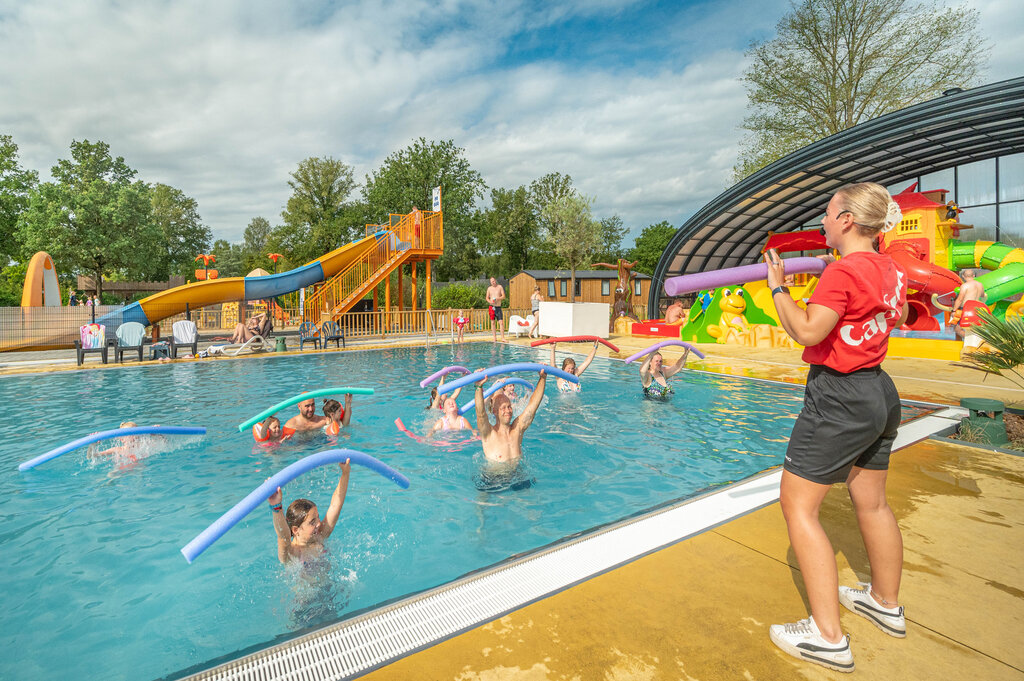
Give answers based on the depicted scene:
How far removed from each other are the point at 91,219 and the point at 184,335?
2410 centimetres

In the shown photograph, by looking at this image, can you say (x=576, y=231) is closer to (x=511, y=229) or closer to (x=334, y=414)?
(x=511, y=229)

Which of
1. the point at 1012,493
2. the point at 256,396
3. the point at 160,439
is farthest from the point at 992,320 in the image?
the point at 256,396

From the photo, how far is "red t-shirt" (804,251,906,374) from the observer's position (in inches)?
84.2

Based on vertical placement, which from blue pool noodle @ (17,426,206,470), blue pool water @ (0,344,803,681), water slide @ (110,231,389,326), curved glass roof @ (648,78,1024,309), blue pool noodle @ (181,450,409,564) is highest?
curved glass roof @ (648,78,1024,309)

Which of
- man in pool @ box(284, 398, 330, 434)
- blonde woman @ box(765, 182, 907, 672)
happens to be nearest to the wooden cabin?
man in pool @ box(284, 398, 330, 434)

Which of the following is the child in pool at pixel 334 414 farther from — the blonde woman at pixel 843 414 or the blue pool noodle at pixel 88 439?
the blonde woman at pixel 843 414

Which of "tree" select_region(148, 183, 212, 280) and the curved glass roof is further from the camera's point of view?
"tree" select_region(148, 183, 212, 280)

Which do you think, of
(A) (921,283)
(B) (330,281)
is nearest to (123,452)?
(B) (330,281)

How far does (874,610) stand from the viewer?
2.40m

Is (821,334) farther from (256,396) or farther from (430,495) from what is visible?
(256,396)

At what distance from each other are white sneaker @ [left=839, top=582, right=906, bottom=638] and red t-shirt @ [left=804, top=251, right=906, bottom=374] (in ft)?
3.87

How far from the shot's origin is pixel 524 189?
63375 millimetres

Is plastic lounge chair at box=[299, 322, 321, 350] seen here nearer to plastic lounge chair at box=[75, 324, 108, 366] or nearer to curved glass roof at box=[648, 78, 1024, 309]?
plastic lounge chair at box=[75, 324, 108, 366]

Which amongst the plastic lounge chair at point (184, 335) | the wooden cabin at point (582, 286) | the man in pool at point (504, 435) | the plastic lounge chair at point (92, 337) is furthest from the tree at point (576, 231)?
the man in pool at point (504, 435)
